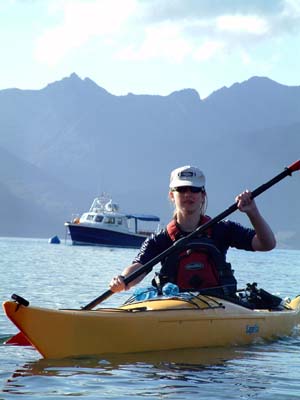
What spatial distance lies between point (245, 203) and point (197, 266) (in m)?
1.09

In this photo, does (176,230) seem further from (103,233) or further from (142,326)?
(103,233)

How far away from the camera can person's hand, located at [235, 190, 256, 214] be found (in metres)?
7.49

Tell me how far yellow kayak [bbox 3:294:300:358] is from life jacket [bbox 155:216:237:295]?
0.20 metres

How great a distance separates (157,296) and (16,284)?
1045 centimetres

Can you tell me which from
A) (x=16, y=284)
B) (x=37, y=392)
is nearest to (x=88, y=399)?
(x=37, y=392)

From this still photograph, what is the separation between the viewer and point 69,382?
664cm

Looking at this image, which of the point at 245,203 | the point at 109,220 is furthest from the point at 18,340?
the point at 109,220

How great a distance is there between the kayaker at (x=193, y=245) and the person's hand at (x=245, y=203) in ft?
1.27

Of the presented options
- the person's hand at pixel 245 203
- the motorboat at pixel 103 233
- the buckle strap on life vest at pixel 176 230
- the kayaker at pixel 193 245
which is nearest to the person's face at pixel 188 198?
the kayaker at pixel 193 245

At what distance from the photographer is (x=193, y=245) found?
324 inches

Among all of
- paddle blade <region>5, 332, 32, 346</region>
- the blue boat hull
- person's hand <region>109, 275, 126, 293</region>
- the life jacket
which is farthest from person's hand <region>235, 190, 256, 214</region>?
the blue boat hull

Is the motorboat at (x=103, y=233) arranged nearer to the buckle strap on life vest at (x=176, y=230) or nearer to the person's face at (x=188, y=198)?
the buckle strap on life vest at (x=176, y=230)

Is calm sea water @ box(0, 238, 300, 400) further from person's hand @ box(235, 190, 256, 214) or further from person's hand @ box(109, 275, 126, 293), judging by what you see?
person's hand @ box(235, 190, 256, 214)

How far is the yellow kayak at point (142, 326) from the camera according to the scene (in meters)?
7.15
